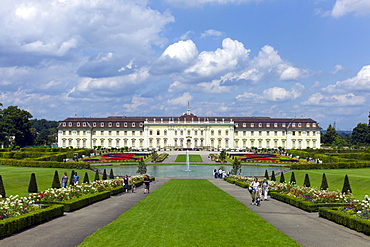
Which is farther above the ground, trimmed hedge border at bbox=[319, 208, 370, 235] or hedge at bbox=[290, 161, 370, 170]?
hedge at bbox=[290, 161, 370, 170]

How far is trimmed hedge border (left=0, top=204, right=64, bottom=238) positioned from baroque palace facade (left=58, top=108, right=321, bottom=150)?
91.8 meters

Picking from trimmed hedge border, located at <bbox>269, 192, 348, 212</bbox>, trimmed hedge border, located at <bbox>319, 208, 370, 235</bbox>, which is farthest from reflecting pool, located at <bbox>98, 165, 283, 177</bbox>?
trimmed hedge border, located at <bbox>319, 208, 370, 235</bbox>

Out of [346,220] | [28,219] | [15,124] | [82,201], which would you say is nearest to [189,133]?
[15,124]

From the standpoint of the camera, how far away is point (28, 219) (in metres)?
13.4

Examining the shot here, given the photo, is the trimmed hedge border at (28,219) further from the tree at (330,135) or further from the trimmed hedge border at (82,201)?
the tree at (330,135)

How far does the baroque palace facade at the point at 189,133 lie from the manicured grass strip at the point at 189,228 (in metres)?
90.9

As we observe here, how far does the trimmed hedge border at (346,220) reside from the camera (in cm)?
1291

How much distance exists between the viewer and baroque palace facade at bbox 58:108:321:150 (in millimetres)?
107312

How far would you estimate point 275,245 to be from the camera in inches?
437

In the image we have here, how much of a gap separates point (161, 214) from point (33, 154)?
4810 centimetres

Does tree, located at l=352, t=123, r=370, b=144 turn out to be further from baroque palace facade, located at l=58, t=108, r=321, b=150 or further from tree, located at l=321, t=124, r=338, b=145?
baroque palace facade, located at l=58, t=108, r=321, b=150

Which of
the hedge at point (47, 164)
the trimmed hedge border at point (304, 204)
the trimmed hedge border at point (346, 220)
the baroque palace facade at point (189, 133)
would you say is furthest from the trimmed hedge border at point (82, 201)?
the baroque palace facade at point (189, 133)

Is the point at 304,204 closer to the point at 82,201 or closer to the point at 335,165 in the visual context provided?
the point at 82,201

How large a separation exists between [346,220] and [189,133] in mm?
95976
